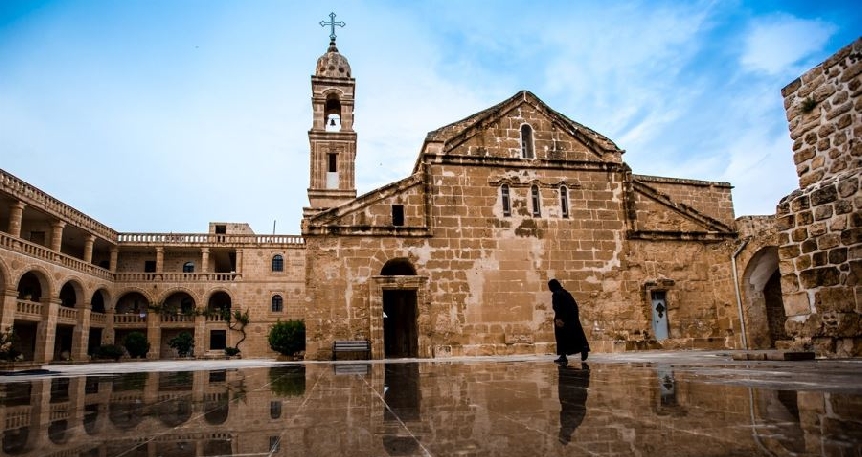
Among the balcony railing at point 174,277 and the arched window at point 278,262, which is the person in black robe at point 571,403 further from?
the balcony railing at point 174,277

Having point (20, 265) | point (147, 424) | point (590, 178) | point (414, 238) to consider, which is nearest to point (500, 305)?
point (414, 238)

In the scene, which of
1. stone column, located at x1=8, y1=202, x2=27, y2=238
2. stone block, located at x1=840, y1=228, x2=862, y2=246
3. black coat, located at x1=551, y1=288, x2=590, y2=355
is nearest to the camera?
stone block, located at x1=840, y1=228, x2=862, y2=246

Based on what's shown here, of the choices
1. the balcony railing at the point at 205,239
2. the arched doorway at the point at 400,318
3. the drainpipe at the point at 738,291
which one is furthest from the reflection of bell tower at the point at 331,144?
the drainpipe at the point at 738,291

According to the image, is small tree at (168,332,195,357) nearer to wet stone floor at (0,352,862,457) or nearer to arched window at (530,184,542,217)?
arched window at (530,184,542,217)

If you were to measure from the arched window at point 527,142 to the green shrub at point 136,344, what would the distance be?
29.6 m

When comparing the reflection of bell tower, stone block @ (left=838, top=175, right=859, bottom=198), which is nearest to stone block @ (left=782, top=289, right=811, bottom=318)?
stone block @ (left=838, top=175, right=859, bottom=198)

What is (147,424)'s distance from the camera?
3219mm

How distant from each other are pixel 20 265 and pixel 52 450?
2896cm

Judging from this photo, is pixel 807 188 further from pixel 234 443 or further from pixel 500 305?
pixel 500 305

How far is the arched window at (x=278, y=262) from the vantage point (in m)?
38.6

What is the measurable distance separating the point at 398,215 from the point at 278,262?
2521cm

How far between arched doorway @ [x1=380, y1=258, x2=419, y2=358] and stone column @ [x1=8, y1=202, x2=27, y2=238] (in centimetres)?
1917

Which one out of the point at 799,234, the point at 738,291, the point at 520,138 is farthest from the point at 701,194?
the point at 799,234

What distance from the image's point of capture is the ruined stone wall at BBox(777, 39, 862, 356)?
6660 mm
